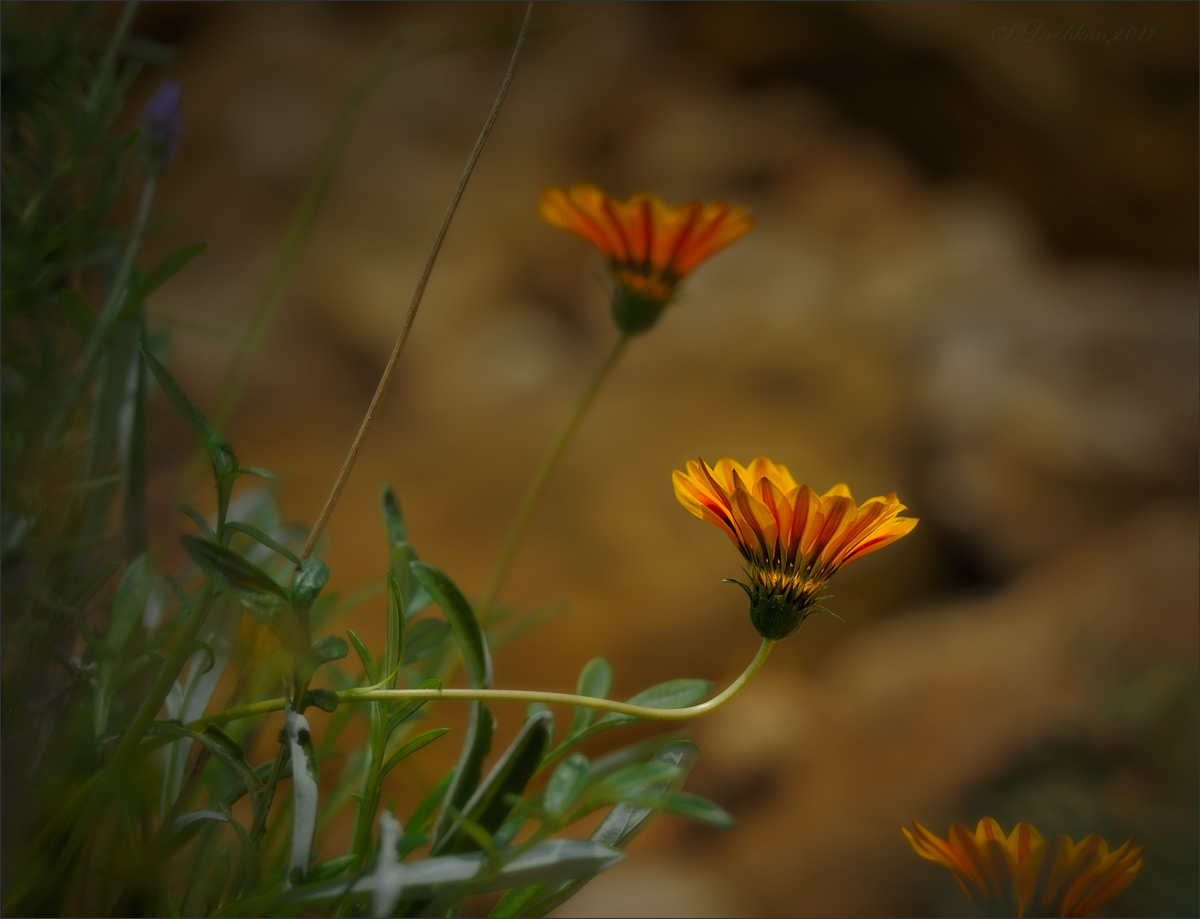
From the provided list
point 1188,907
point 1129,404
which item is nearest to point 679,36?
point 1129,404

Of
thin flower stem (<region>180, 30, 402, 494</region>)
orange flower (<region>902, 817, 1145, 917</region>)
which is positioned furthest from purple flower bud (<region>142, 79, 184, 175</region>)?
orange flower (<region>902, 817, 1145, 917</region>)

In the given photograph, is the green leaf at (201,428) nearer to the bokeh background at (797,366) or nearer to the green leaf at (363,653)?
the green leaf at (363,653)

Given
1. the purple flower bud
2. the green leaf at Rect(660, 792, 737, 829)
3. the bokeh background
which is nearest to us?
the green leaf at Rect(660, 792, 737, 829)

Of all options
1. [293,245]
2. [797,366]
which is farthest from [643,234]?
[797,366]

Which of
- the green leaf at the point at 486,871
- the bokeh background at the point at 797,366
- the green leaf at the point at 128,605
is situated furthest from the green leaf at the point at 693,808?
the bokeh background at the point at 797,366

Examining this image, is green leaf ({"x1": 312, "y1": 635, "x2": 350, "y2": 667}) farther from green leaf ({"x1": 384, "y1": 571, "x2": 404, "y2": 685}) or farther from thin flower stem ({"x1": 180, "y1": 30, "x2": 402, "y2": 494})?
thin flower stem ({"x1": 180, "y1": 30, "x2": 402, "y2": 494})

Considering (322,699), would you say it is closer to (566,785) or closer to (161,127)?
(566,785)
